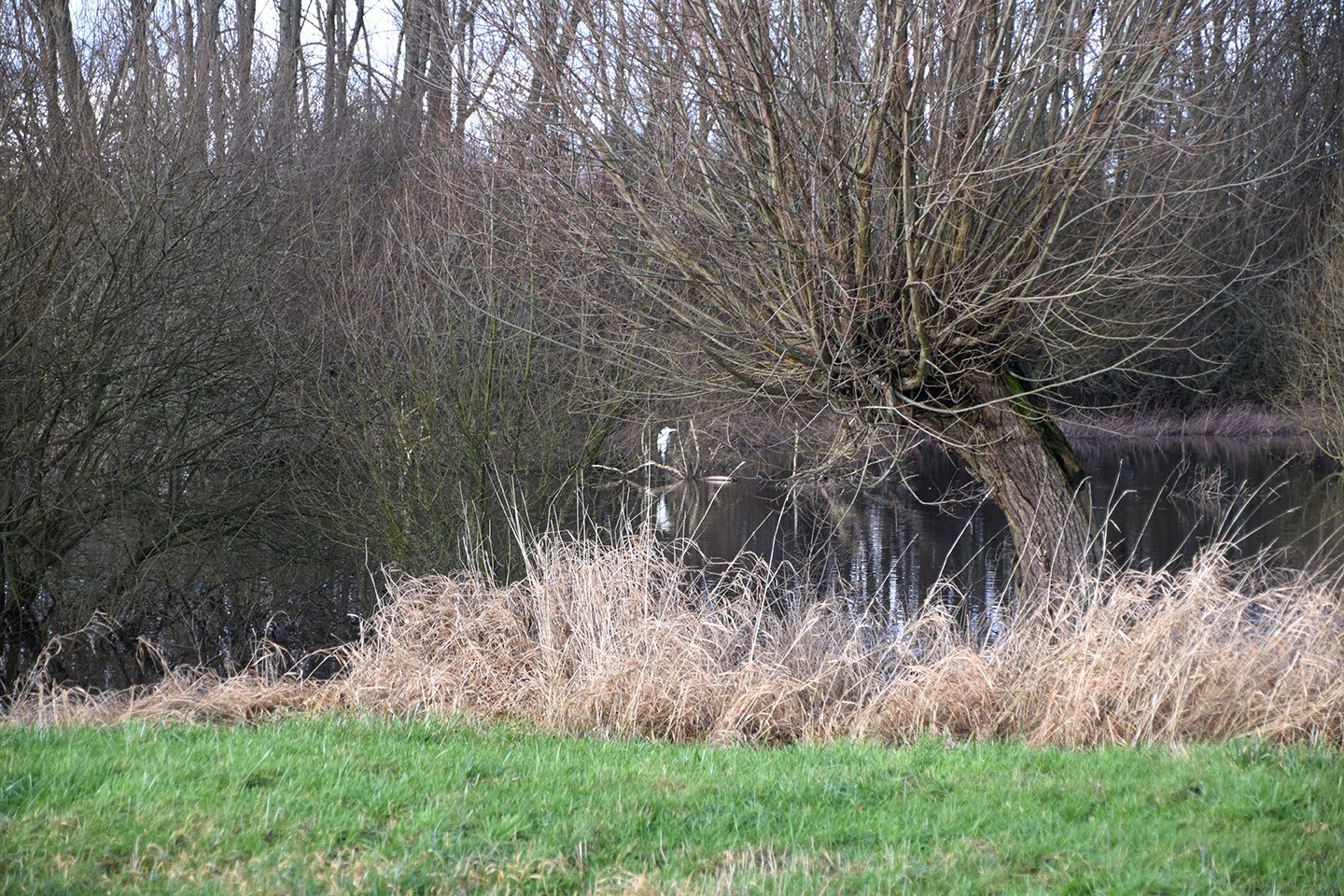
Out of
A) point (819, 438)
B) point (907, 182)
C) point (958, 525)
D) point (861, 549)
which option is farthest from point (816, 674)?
point (958, 525)

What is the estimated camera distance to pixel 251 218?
1225cm

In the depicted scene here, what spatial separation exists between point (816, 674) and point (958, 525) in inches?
479

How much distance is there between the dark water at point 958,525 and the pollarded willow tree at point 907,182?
9.05 feet

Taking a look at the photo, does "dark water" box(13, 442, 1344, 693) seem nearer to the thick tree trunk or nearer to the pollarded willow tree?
the thick tree trunk

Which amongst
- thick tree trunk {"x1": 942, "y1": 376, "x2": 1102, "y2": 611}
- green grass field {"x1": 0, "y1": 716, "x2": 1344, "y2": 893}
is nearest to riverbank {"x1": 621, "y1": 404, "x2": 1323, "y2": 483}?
thick tree trunk {"x1": 942, "y1": 376, "x2": 1102, "y2": 611}

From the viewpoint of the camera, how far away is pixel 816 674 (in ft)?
21.4

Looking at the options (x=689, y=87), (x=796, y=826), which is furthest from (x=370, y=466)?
(x=796, y=826)

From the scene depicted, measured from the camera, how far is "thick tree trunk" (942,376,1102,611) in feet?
26.4

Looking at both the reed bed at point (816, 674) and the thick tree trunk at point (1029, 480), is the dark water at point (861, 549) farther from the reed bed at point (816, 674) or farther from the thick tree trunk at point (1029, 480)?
the reed bed at point (816, 674)

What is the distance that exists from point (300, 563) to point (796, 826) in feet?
31.0

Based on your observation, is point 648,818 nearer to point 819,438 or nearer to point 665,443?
point 819,438

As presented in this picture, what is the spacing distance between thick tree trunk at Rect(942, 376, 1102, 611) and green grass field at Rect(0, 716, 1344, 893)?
322 centimetres

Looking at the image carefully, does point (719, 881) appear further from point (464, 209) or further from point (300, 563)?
point (300, 563)

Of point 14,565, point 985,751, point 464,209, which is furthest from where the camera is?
point 464,209
